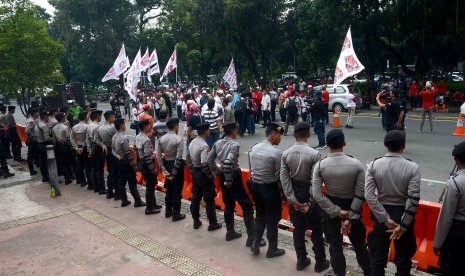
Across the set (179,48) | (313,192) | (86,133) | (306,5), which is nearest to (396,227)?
(313,192)

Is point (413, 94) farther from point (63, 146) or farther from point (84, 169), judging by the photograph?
point (63, 146)

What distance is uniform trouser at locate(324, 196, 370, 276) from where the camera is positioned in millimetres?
4754

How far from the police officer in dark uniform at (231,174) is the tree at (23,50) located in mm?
9677

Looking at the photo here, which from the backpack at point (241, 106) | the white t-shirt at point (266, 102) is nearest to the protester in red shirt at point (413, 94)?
the white t-shirt at point (266, 102)

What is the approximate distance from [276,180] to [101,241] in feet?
10.2

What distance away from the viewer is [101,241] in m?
6.79

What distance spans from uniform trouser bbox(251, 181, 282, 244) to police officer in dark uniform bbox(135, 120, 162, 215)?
262 centimetres

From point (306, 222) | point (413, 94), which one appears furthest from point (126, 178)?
point (413, 94)

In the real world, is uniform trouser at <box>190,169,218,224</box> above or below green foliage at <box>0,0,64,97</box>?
below

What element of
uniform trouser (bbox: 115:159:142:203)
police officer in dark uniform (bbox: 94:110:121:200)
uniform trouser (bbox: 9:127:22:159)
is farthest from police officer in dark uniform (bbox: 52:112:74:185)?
uniform trouser (bbox: 9:127:22:159)

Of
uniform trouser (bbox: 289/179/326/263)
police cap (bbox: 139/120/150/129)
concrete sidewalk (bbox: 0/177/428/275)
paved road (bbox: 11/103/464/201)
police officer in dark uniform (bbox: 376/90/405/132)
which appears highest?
police cap (bbox: 139/120/150/129)

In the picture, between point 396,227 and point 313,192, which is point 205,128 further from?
point 396,227

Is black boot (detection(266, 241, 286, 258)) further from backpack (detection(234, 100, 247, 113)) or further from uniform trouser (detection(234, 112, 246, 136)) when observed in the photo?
uniform trouser (detection(234, 112, 246, 136))

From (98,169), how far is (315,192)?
236 inches
